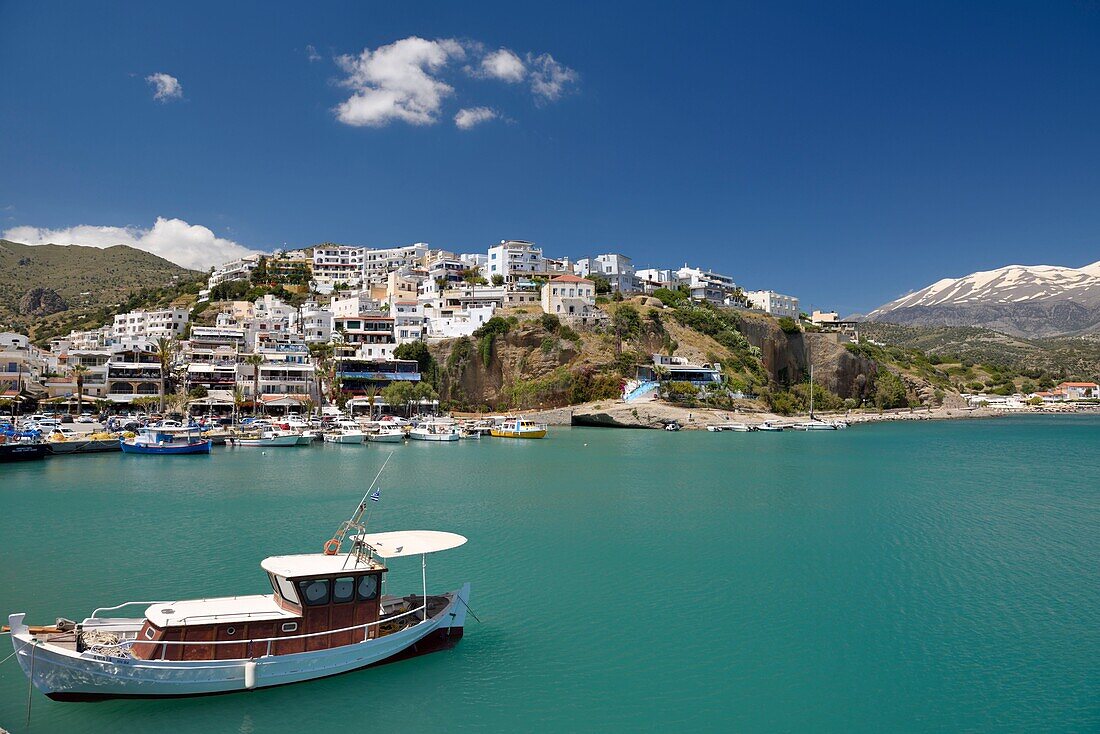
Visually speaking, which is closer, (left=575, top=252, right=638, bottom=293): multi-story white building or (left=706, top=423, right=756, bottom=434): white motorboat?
(left=706, top=423, right=756, bottom=434): white motorboat

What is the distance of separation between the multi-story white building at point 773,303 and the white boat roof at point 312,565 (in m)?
119

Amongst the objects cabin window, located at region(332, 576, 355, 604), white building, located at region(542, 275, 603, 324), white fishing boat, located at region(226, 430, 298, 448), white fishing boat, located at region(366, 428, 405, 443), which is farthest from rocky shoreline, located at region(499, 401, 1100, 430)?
cabin window, located at region(332, 576, 355, 604)

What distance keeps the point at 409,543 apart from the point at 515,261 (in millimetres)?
91784

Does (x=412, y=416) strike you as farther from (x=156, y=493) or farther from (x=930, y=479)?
(x=930, y=479)

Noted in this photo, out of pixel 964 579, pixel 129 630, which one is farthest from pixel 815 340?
pixel 129 630

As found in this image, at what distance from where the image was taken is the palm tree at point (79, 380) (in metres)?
68.0

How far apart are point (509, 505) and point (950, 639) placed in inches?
692

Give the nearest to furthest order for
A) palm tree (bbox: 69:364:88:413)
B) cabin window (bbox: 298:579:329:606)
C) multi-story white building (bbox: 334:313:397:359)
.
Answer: cabin window (bbox: 298:579:329:606) → palm tree (bbox: 69:364:88:413) → multi-story white building (bbox: 334:313:397:359)

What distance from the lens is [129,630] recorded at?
12.1 m

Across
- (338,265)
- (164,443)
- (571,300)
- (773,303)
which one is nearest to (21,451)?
(164,443)

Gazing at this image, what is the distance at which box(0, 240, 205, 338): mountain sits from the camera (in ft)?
392

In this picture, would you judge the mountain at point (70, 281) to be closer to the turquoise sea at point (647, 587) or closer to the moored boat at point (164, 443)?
the moored boat at point (164, 443)

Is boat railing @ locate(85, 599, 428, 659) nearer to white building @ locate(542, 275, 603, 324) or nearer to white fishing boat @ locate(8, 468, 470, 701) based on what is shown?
white fishing boat @ locate(8, 468, 470, 701)

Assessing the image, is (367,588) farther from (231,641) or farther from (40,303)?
(40,303)
